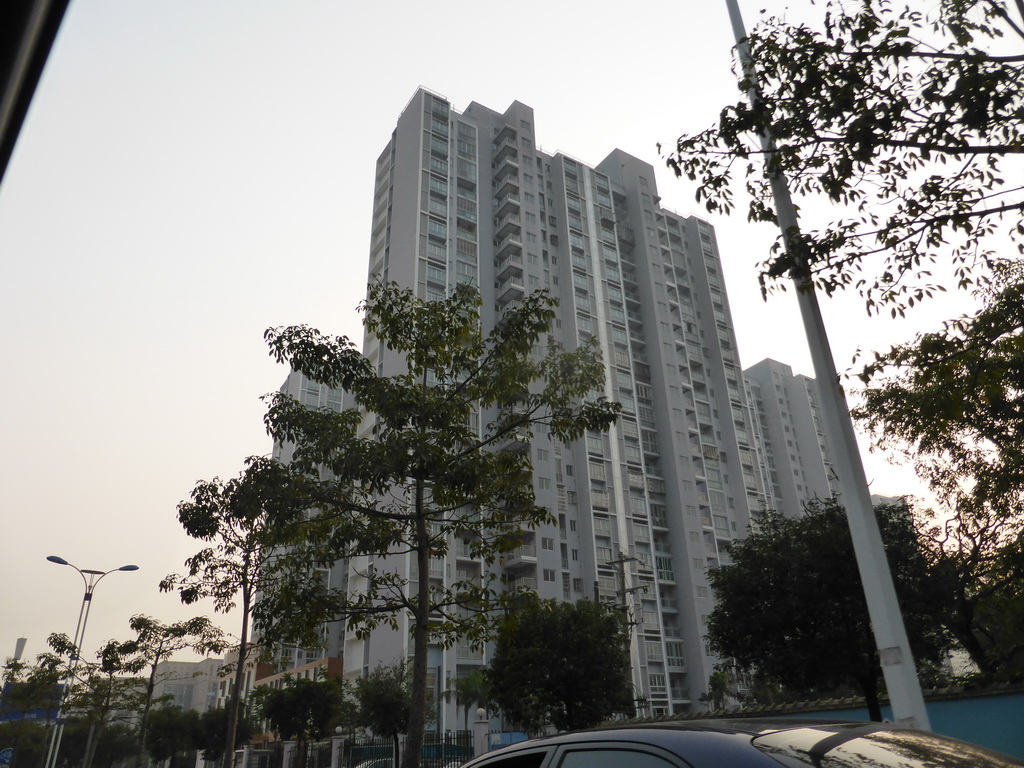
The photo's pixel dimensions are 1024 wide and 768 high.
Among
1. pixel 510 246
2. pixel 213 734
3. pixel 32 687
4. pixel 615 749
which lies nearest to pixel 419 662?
pixel 615 749

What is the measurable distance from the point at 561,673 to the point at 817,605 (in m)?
11.1

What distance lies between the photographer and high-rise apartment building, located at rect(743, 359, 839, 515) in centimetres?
9381

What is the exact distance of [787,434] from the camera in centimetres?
10169

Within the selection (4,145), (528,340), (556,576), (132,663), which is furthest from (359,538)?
(556,576)

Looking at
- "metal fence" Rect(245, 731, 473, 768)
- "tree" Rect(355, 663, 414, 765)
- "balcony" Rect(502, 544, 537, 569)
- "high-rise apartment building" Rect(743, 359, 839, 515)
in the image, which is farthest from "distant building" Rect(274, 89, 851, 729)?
"metal fence" Rect(245, 731, 473, 768)

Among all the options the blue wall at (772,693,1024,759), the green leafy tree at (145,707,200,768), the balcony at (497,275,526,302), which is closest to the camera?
the blue wall at (772,693,1024,759)

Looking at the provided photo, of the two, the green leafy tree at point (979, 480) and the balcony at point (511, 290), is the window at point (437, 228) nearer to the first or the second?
the balcony at point (511, 290)

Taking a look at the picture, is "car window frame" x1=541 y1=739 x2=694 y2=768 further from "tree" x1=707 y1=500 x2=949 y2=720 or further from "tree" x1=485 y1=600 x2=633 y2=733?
"tree" x1=485 y1=600 x2=633 y2=733

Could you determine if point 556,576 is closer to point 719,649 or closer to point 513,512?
point 719,649

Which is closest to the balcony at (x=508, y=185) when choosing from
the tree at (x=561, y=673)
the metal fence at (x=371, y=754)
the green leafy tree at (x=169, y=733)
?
the tree at (x=561, y=673)

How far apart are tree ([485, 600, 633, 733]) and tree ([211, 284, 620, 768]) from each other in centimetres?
1356

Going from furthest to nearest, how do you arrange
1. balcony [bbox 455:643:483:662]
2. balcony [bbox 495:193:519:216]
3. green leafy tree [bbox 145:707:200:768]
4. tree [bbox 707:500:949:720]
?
balcony [bbox 495:193:519:216]
green leafy tree [bbox 145:707:200:768]
balcony [bbox 455:643:483:662]
tree [bbox 707:500:949:720]

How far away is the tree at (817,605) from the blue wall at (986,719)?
2.09m

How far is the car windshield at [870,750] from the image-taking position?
8.35 feet
